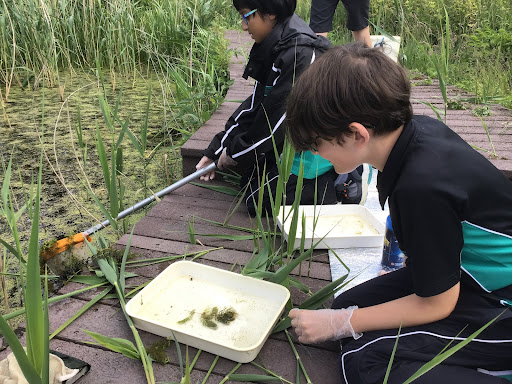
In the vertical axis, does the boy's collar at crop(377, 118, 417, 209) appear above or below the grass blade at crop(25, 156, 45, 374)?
above

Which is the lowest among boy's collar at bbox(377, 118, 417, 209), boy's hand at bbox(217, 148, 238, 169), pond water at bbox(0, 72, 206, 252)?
pond water at bbox(0, 72, 206, 252)

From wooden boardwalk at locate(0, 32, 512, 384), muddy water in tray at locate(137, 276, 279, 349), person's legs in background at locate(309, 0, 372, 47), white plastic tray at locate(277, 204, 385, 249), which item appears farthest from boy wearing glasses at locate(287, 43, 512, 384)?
person's legs in background at locate(309, 0, 372, 47)

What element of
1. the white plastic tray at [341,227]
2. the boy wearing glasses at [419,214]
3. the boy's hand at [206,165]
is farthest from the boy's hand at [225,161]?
the boy wearing glasses at [419,214]

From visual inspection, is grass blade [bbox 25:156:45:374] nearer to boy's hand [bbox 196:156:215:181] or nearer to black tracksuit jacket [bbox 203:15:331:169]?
black tracksuit jacket [bbox 203:15:331:169]

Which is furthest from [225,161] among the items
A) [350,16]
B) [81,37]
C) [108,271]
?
[81,37]

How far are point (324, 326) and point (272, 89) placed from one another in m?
1.10

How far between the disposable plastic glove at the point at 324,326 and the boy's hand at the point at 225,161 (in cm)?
103

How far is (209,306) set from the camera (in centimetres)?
154

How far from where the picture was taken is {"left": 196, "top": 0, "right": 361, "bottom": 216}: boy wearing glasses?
6.61 ft

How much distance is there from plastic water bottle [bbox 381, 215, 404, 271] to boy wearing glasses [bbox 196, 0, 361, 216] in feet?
1.34

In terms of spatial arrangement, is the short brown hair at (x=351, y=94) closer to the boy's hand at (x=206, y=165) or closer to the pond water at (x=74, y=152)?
the pond water at (x=74, y=152)

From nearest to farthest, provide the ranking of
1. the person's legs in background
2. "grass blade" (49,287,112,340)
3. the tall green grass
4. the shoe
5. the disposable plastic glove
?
the disposable plastic glove → "grass blade" (49,287,112,340) → the shoe → the person's legs in background → the tall green grass

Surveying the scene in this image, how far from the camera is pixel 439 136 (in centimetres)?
113

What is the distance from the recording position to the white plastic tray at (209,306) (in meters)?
1.33
